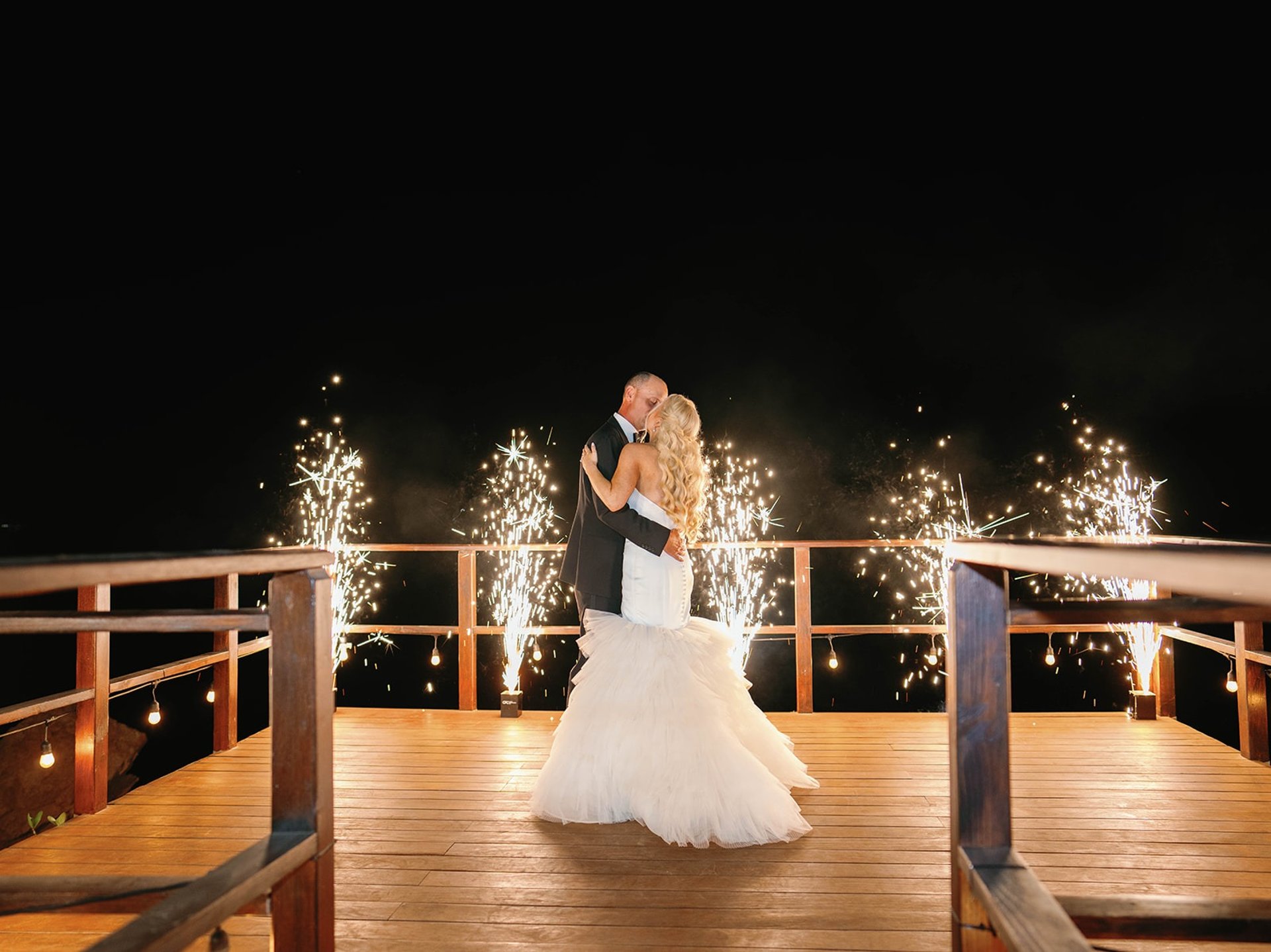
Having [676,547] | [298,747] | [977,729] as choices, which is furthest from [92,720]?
[977,729]

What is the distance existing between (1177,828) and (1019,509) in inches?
820

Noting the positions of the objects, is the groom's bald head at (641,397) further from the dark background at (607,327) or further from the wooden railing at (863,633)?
the dark background at (607,327)

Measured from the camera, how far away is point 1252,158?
1320 centimetres

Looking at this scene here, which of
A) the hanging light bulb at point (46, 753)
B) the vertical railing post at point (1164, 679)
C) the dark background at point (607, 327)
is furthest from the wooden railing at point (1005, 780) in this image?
the dark background at point (607, 327)

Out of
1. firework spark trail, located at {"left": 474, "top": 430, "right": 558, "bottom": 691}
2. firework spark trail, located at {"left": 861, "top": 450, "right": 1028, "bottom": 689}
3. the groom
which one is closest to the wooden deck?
the groom

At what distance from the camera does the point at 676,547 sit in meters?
3.06

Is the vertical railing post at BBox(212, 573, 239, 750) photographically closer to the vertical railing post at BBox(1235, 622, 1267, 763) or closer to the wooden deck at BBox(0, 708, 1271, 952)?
the wooden deck at BBox(0, 708, 1271, 952)

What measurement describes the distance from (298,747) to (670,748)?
5.34 feet

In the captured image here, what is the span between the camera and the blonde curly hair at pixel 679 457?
3023 millimetres

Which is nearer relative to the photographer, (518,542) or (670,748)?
(670,748)

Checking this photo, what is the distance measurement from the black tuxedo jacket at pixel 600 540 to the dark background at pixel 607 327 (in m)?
10.8

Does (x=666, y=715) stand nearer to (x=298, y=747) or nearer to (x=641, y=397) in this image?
(x=641, y=397)

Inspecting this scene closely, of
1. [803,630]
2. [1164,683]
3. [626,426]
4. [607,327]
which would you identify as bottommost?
[1164,683]

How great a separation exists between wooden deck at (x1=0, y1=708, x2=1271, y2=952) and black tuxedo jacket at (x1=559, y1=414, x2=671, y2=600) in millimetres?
827
